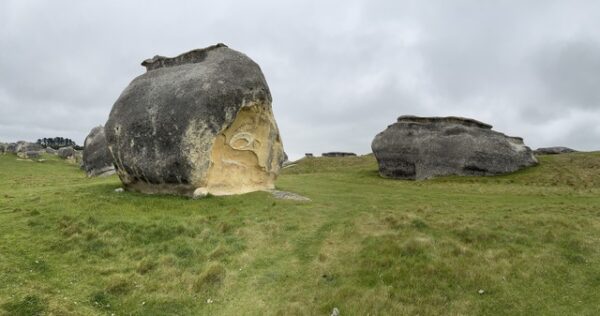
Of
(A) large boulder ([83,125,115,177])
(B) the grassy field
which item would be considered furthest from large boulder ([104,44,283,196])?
(A) large boulder ([83,125,115,177])

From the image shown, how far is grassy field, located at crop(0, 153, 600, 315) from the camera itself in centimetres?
1091

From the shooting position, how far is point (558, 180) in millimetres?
32000

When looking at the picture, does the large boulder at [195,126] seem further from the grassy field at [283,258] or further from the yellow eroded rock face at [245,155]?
the grassy field at [283,258]

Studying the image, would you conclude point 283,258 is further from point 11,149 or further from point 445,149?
point 11,149

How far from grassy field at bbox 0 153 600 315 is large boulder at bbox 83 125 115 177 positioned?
61.6 feet

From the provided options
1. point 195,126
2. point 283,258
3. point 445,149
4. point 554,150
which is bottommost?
point 283,258

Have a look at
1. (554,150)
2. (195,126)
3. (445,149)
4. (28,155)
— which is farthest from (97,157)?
(554,150)

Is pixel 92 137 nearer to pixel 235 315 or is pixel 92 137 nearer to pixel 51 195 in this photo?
Answer: pixel 51 195

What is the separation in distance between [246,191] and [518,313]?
632 inches

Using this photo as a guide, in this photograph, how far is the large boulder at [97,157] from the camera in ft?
132

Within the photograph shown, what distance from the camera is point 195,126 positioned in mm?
20797

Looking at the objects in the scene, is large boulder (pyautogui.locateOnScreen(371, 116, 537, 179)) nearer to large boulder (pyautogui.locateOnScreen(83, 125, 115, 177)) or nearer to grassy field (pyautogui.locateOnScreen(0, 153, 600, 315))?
grassy field (pyautogui.locateOnScreen(0, 153, 600, 315))

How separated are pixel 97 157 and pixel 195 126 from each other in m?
24.7

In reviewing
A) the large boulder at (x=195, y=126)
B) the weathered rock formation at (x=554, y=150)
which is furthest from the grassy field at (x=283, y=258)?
the weathered rock formation at (x=554, y=150)
